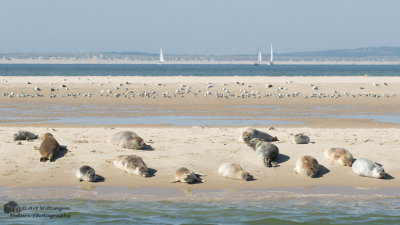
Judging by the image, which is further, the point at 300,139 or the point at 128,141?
the point at 300,139

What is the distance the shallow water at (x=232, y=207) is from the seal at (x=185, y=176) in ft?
2.03

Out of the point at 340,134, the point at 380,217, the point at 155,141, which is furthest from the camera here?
the point at 340,134

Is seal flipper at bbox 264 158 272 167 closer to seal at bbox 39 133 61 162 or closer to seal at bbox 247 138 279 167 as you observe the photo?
seal at bbox 247 138 279 167

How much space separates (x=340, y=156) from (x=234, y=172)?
8.93 feet

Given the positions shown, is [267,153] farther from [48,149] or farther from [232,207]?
[48,149]

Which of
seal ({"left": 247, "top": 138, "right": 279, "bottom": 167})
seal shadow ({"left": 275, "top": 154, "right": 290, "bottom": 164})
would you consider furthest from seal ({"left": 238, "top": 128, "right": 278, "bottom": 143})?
seal shadow ({"left": 275, "top": 154, "right": 290, "bottom": 164})

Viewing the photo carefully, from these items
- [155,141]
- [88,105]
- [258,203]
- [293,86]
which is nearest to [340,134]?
[155,141]

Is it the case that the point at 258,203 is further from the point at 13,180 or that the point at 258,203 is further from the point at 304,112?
the point at 304,112

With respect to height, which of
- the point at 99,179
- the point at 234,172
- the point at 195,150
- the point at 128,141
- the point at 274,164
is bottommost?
the point at 99,179

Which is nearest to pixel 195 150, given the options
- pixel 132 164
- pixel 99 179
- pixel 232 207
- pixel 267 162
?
pixel 267 162

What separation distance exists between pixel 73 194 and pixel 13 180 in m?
1.85

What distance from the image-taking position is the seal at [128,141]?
14.7m

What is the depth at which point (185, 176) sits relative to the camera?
12.5 meters

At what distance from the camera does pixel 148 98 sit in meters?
35.6
